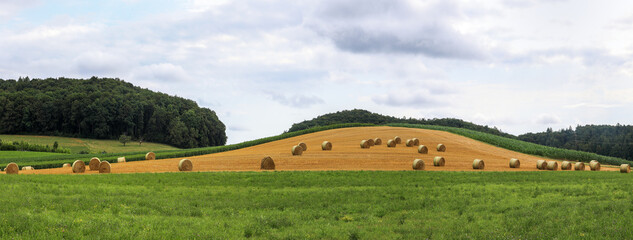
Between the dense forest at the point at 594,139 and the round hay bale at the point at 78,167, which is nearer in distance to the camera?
the round hay bale at the point at 78,167

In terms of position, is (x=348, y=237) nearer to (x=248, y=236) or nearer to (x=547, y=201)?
(x=248, y=236)

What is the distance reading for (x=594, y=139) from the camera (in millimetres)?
129375

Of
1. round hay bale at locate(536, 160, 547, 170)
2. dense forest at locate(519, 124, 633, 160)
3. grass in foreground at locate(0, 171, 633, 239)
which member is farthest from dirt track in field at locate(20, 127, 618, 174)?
dense forest at locate(519, 124, 633, 160)

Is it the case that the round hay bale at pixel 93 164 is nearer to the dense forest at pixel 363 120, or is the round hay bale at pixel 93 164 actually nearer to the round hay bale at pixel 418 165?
the round hay bale at pixel 418 165

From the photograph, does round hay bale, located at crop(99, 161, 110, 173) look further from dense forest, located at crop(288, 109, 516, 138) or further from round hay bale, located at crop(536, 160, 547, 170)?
dense forest, located at crop(288, 109, 516, 138)

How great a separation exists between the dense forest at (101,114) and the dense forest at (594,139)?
113m

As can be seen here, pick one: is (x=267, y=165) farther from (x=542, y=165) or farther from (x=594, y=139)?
(x=594, y=139)

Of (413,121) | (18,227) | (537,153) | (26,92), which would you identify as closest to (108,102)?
(26,92)

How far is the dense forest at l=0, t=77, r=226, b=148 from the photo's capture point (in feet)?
424

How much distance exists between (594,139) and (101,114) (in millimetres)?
147370

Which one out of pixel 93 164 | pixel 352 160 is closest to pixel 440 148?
pixel 352 160

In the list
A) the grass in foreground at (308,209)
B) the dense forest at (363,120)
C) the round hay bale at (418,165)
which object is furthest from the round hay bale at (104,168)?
the dense forest at (363,120)

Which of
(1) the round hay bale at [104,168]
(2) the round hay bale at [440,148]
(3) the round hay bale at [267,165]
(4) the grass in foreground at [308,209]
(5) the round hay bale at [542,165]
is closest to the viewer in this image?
(4) the grass in foreground at [308,209]

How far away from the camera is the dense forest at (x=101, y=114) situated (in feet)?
424
